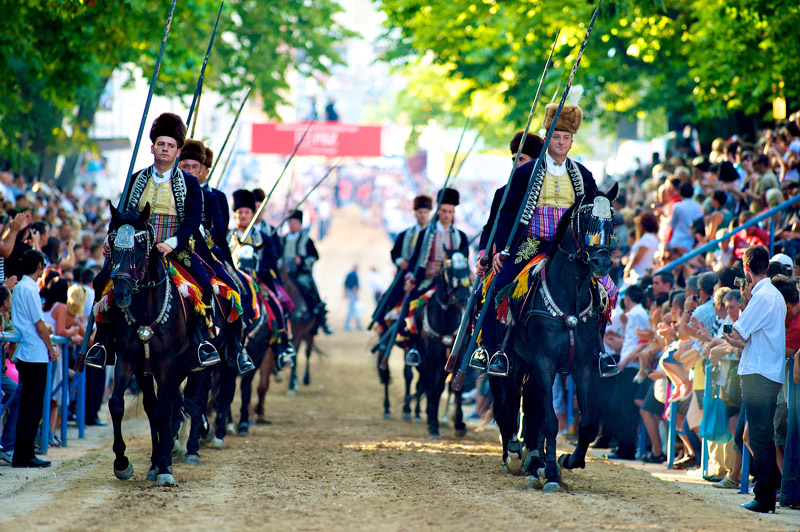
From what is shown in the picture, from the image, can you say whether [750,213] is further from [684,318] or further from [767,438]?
[767,438]

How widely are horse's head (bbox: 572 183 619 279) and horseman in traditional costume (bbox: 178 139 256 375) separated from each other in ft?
10.8

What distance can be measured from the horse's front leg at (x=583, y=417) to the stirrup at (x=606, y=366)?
4.3 inches

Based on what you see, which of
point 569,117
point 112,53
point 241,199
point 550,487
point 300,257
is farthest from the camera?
point 300,257

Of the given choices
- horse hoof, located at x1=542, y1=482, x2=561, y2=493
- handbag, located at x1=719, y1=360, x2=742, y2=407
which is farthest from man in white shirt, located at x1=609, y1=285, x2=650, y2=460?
horse hoof, located at x1=542, y1=482, x2=561, y2=493

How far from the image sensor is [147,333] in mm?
8633

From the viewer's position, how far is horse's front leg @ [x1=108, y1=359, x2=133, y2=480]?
855cm

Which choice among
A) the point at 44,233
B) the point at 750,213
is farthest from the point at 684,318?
the point at 44,233

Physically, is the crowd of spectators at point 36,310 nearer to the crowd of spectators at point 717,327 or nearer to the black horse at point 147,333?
the black horse at point 147,333

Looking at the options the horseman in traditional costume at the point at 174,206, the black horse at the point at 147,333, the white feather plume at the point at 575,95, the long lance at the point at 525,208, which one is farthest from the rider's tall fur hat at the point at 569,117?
the black horse at the point at 147,333

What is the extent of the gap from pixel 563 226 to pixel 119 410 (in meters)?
3.80

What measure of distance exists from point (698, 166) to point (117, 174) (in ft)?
84.2

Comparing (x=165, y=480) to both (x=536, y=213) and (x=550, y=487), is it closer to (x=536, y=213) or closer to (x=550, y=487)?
(x=550, y=487)

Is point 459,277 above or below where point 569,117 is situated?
below

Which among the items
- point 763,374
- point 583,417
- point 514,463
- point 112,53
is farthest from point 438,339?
point 112,53
